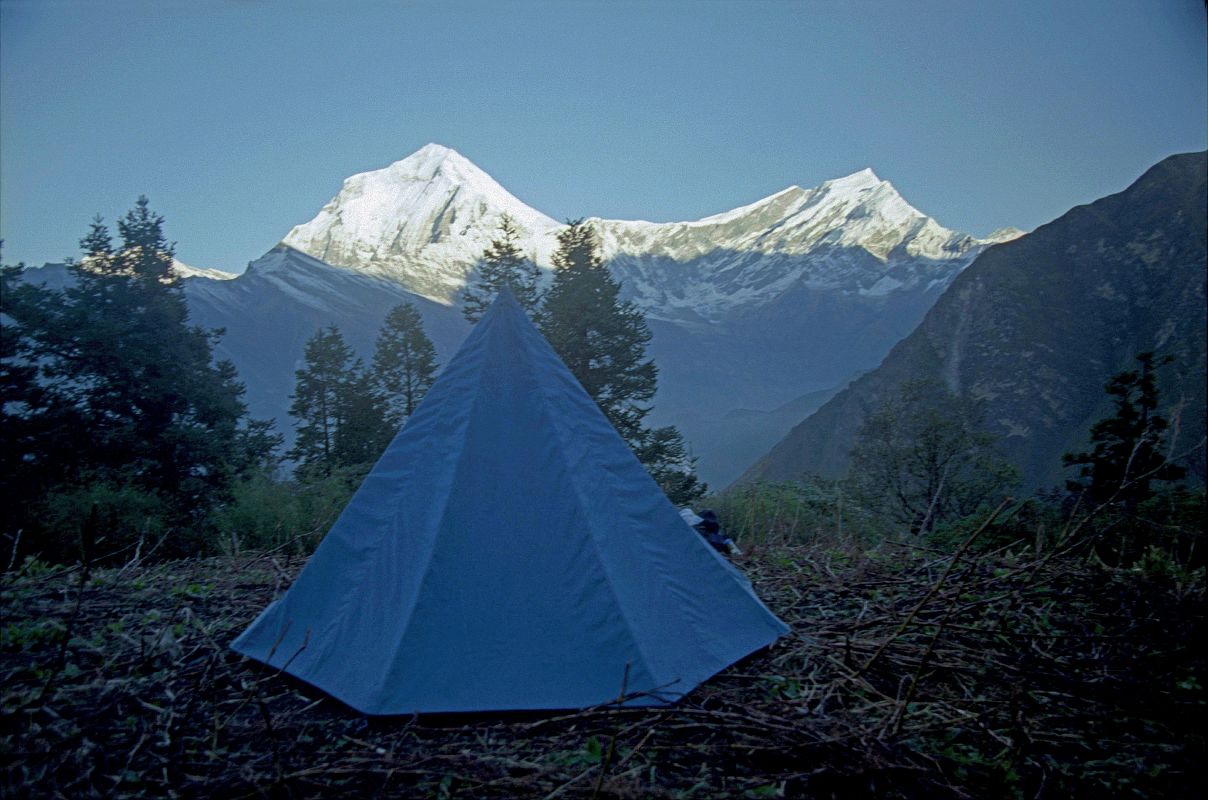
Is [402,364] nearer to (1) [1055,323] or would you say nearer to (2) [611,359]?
(2) [611,359]

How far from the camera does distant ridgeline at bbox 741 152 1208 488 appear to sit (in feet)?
253

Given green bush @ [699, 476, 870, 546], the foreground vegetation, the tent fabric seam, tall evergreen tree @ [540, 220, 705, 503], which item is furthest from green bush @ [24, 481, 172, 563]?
the tent fabric seam

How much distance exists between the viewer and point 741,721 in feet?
10.7

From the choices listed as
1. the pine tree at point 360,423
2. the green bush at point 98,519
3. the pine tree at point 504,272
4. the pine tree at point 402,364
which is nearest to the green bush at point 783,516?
the green bush at point 98,519

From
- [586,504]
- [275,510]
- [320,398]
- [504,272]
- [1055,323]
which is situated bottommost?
[275,510]

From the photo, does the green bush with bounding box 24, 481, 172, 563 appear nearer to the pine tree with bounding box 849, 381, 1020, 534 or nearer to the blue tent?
the blue tent

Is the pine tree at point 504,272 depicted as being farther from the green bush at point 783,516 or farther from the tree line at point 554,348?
the green bush at point 783,516

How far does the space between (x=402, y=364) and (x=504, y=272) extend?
6.14 metres

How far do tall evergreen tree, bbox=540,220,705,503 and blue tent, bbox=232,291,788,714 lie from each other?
A: 20629 millimetres

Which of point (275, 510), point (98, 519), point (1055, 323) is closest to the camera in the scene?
point (275, 510)

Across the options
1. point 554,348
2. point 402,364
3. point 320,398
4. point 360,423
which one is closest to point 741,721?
point 554,348

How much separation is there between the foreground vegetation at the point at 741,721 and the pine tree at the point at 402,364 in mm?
26872

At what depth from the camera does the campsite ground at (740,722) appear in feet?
9.20

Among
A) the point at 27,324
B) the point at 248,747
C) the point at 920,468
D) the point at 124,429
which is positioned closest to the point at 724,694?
the point at 248,747
